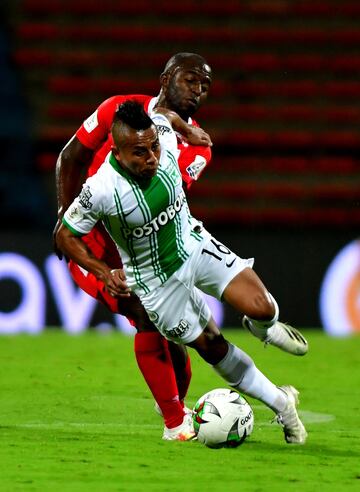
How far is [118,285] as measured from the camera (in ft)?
15.8

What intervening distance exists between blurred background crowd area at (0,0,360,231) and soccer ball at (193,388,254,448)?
8363mm

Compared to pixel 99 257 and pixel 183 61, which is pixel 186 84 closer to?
pixel 183 61

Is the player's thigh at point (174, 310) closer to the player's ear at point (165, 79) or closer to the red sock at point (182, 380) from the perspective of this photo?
the red sock at point (182, 380)

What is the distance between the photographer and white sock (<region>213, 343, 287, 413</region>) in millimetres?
5188

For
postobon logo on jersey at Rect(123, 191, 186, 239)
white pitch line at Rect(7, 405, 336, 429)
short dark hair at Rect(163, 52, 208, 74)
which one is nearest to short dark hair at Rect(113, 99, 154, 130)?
postobon logo on jersey at Rect(123, 191, 186, 239)

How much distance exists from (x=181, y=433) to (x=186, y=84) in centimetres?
178

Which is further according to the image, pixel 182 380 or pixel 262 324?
pixel 182 380

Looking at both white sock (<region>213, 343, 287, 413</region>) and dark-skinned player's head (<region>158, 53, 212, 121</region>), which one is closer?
white sock (<region>213, 343, 287, 413</region>)

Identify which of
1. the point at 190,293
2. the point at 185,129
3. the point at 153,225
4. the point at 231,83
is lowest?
the point at 231,83

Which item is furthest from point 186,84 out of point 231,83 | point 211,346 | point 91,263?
point 231,83

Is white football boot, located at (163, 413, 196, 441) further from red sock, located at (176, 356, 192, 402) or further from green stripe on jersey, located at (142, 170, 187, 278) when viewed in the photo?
green stripe on jersey, located at (142, 170, 187, 278)

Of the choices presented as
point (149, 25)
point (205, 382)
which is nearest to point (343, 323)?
point (205, 382)

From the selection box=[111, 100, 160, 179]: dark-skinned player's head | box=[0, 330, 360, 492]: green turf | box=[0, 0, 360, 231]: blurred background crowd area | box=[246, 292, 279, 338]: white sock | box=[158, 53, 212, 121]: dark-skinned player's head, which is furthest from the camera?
box=[0, 0, 360, 231]: blurred background crowd area

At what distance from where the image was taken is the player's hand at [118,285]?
15.8ft
